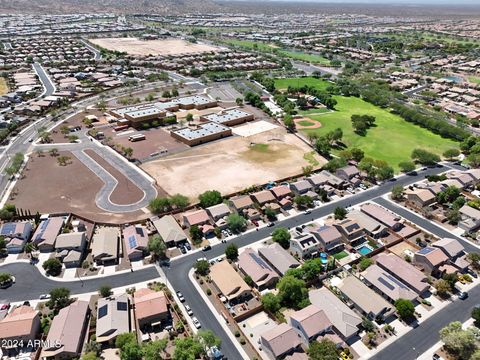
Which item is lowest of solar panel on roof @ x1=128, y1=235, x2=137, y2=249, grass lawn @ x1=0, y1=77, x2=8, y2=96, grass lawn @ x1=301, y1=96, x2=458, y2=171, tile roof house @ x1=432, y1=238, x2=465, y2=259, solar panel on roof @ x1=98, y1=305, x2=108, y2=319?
grass lawn @ x1=301, y1=96, x2=458, y2=171

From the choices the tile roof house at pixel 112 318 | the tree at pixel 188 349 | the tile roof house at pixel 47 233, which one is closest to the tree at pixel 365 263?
the tree at pixel 188 349

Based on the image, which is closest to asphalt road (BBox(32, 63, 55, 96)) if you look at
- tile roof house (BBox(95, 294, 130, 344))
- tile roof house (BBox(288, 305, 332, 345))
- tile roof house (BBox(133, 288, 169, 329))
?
tile roof house (BBox(95, 294, 130, 344))

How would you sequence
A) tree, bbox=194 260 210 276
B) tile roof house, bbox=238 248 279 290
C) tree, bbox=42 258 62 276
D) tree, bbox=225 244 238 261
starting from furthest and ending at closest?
tree, bbox=225 244 238 261, tree, bbox=42 258 62 276, tree, bbox=194 260 210 276, tile roof house, bbox=238 248 279 290

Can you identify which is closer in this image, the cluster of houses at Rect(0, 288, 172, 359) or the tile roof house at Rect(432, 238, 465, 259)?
the cluster of houses at Rect(0, 288, 172, 359)

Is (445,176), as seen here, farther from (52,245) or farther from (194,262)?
(52,245)

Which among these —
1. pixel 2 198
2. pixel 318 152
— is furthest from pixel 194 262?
pixel 318 152

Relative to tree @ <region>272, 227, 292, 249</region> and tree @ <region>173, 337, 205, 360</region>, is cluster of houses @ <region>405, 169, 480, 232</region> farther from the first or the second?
tree @ <region>173, 337, 205, 360</region>
